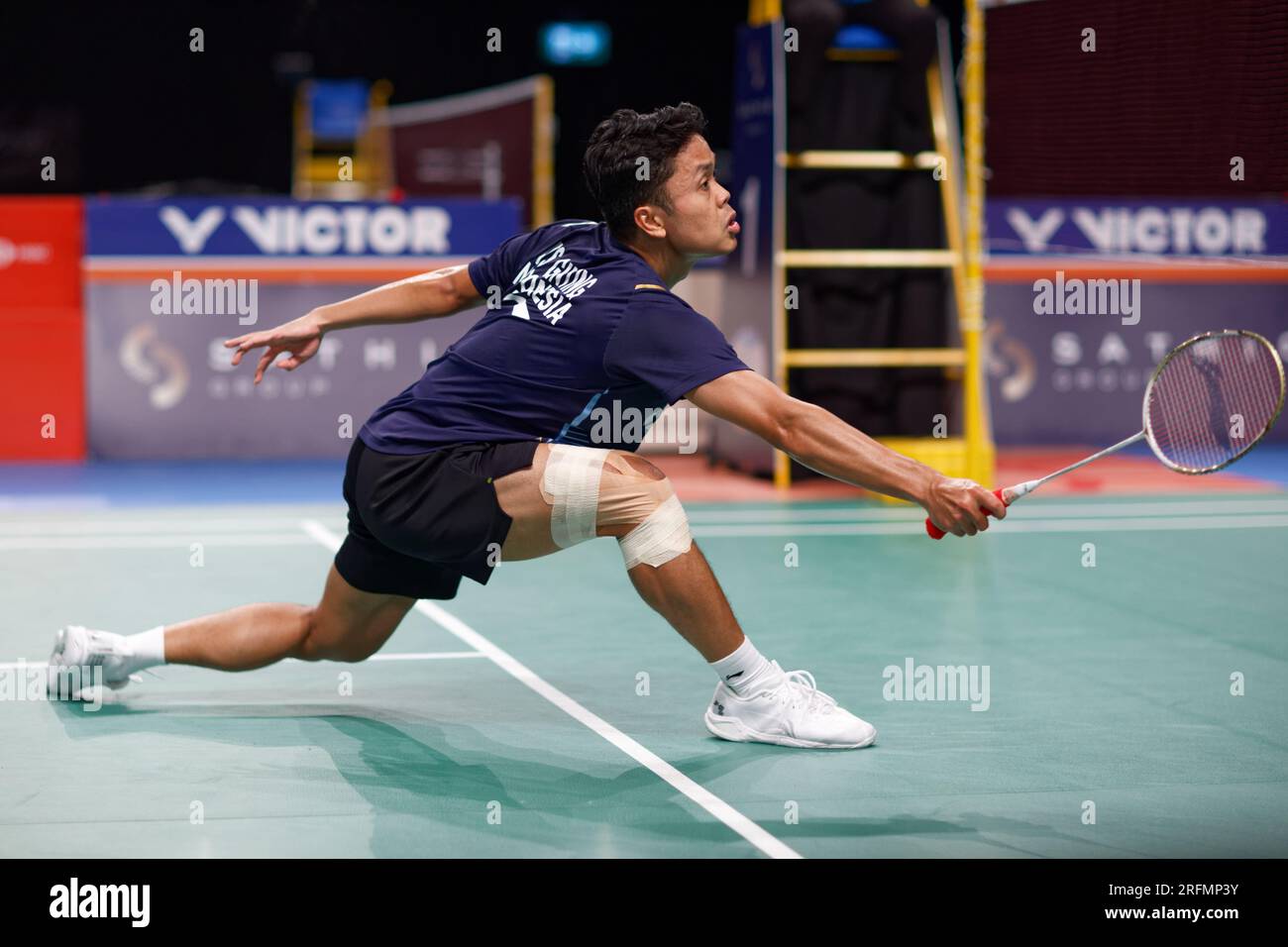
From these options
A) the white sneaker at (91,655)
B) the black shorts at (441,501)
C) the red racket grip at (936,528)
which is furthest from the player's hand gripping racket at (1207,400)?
the white sneaker at (91,655)

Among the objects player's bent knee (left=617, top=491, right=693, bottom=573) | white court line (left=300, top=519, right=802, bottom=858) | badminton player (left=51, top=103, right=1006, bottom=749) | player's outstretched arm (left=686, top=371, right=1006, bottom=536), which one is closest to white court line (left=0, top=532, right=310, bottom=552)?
white court line (left=300, top=519, right=802, bottom=858)

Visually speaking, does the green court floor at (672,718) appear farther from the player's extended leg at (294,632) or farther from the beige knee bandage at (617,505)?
the beige knee bandage at (617,505)

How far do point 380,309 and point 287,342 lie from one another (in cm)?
28

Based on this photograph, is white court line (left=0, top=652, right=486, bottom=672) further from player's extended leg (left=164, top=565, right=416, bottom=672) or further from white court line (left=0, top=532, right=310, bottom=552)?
white court line (left=0, top=532, right=310, bottom=552)

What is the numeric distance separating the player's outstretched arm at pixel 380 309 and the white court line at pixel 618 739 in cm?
119

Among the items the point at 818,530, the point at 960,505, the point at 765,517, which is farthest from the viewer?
the point at 765,517

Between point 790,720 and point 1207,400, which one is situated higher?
point 1207,400

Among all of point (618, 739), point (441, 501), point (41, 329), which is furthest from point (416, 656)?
point (41, 329)

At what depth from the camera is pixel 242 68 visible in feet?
70.9

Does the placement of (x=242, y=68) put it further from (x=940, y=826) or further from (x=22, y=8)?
(x=940, y=826)

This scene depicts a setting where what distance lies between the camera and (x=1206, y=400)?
15.6 feet

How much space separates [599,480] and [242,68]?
730 inches

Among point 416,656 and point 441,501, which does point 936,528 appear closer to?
point 441,501
